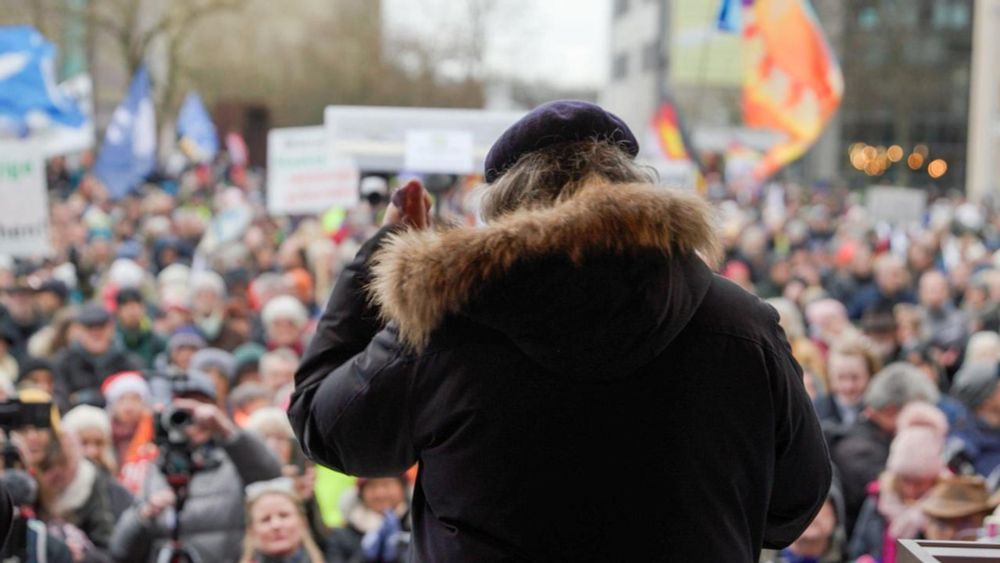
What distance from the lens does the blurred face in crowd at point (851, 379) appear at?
23.1 feet

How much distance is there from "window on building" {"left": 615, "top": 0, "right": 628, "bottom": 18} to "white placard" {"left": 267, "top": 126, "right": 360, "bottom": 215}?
220 feet

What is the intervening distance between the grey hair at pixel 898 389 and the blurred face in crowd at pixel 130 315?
551cm

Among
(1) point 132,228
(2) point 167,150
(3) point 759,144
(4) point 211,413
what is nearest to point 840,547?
(4) point 211,413

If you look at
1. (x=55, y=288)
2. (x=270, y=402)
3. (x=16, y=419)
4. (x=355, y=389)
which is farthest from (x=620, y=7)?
(x=355, y=389)

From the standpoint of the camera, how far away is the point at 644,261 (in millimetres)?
2270

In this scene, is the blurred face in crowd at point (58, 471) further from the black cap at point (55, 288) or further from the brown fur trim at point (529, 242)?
the black cap at point (55, 288)

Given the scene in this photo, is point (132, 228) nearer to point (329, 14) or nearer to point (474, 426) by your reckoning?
point (474, 426)

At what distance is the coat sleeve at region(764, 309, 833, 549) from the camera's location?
2414 millimetres

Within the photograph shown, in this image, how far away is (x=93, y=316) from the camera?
880 cm

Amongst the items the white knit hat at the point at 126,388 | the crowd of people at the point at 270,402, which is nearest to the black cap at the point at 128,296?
the crowd of people at the point at 270,402

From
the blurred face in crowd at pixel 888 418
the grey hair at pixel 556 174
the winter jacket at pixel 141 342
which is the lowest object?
the winter jacket at pixel 141 342

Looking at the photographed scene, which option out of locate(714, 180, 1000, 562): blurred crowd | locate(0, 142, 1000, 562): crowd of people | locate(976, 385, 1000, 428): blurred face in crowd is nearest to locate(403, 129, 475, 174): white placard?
locate(0, 142, 1000, 562): crowd of people

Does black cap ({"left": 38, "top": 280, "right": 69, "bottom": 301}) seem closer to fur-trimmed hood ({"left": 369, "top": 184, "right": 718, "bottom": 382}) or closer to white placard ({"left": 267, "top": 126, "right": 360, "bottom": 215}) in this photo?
white placard ({"left": 267, "top": 126, "right": 360, "bottom": 215})

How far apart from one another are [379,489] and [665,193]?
130 inches
